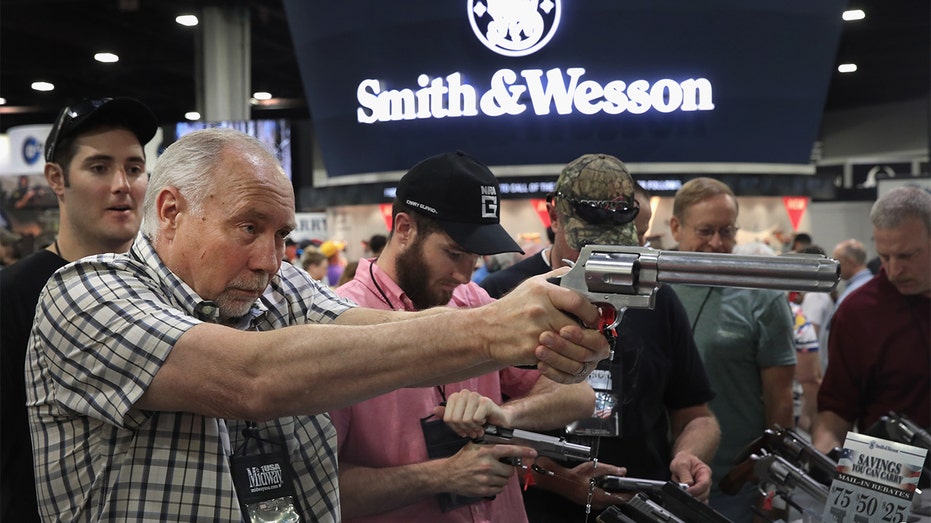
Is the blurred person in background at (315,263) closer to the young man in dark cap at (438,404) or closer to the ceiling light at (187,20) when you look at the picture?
the young man in dark cap at (438,404)

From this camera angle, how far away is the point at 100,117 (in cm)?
230

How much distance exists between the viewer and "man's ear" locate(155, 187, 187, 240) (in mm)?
1504

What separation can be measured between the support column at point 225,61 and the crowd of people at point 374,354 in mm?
12026

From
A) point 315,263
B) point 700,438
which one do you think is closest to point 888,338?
point 700,438

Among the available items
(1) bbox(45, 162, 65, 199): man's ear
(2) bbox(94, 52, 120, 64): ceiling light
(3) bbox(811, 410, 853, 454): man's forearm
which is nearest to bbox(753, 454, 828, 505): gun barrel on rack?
(3) bbox(811, 410, 853, 454): man's forearm

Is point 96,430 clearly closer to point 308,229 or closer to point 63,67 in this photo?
point 308,229

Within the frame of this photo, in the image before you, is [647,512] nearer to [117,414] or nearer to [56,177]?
[117,414]

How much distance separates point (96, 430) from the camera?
1.42 m

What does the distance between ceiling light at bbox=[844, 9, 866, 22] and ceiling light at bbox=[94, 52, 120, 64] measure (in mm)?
12470

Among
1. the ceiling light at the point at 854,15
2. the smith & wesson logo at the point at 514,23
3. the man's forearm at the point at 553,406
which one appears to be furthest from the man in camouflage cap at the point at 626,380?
the ceiling light at the point at 854,15

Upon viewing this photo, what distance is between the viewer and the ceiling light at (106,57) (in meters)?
17.1

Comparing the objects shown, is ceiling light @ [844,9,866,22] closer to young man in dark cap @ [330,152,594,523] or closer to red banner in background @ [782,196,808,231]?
red banner in background @ [782,196,808,231]

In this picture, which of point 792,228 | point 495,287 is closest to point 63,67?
point 792,228

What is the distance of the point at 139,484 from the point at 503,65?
1155 centimetres
